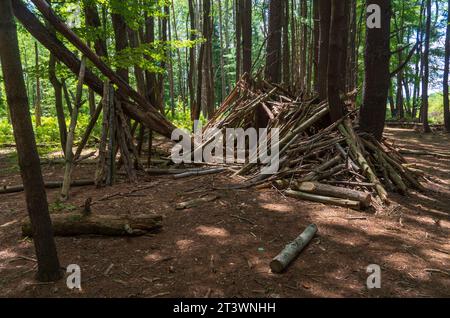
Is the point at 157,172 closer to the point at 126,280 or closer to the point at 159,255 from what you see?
the point at 159,255

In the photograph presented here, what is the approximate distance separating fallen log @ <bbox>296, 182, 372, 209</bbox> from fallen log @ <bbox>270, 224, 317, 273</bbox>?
1.18 metres

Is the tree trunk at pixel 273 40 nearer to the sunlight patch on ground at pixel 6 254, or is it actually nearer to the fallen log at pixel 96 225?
the fallen log at pixel 96 225

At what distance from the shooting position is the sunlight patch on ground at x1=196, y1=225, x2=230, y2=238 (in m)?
4.17

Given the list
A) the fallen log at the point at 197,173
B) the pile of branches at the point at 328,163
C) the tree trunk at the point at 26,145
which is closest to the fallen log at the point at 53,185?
the fallen log at the point at 197,173

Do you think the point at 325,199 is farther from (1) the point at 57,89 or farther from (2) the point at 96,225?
(1) the point at 57,89

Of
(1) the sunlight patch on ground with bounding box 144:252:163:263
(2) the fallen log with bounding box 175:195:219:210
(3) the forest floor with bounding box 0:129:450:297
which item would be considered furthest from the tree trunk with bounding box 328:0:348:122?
(1) the sunlight patch on ground with bounding box 144:252:163:263

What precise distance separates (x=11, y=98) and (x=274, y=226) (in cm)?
309

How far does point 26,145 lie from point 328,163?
14.8 ft

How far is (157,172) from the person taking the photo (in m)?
7.09

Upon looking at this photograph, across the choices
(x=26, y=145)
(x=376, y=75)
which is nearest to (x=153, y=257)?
(x=26, y=145)

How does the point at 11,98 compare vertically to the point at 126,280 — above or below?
above

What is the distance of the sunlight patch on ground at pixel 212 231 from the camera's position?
417 cm

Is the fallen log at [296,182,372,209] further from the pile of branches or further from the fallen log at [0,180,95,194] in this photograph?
the fallen log at [0,180,95,194]
